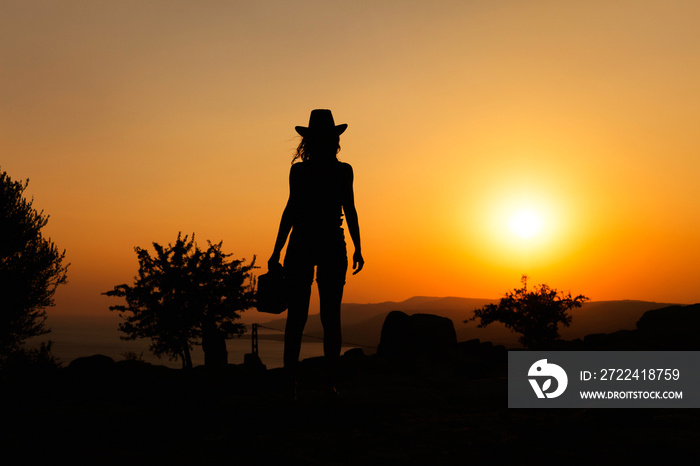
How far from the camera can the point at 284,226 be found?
6602mm

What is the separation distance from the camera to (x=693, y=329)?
1634cm

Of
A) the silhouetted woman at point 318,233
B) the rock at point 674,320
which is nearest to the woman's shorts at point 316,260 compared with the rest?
the silhouetted woman at point 318,233

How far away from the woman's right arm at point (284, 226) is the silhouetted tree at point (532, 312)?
3006 centimetres

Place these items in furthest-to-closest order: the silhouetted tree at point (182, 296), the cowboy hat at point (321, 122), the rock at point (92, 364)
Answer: the silhouetted tree at point (182, 296)
the rock at point (92, 364)
the cowboy hat at point (321, 122)

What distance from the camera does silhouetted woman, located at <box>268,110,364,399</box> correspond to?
251 inches

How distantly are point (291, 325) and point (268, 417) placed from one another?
1110 mm

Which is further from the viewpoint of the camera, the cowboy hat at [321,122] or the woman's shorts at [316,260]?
the cowboy hat at [321,122]

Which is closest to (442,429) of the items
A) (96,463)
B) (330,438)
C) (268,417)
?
(330,438)

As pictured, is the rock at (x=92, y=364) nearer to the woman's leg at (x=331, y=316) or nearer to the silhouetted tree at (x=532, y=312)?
the woman's leg at (x=331, y=316)

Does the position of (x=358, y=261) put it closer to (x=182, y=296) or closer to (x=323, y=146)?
(x=323, y=146)
